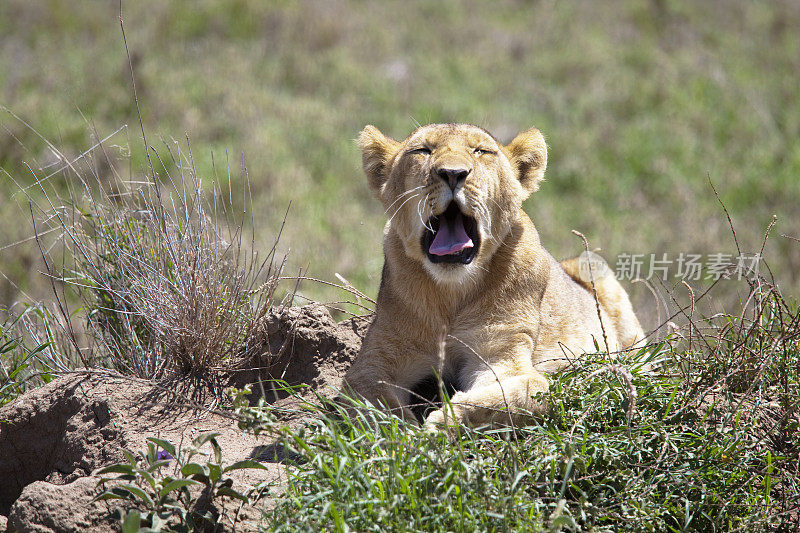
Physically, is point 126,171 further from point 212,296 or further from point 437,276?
point 437,276

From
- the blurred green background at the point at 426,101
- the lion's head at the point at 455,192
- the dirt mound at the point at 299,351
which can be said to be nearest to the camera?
the lion's head at the point at 455,192

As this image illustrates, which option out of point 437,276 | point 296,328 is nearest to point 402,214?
point 437,276

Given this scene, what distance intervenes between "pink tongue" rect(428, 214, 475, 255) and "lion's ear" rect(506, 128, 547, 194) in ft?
1.91

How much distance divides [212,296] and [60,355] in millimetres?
1130

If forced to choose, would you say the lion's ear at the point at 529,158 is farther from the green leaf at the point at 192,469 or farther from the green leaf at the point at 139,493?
the green leaf at the point at 139,493

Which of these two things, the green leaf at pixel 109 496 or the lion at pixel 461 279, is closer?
the green leaf at pixel 109 496

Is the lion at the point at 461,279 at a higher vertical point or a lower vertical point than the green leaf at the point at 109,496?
higher

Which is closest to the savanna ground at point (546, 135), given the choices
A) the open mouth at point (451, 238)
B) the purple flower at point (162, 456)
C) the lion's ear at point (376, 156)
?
the purple flower at point (162, 456)

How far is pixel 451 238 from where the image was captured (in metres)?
4.04

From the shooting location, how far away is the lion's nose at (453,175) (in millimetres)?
3846

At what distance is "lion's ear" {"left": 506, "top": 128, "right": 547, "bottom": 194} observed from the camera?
449cm

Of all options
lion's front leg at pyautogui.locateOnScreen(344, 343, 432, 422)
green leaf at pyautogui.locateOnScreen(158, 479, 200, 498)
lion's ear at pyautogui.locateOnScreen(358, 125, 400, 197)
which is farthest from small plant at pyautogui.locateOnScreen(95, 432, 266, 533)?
lion's ear at pyautogui.locateOnScreen(358, 125, 400, 197)

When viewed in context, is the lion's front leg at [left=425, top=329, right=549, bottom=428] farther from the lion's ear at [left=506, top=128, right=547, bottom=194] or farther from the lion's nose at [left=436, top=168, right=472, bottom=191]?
the lion's ear at [left=506, top=128, right=547, bottom=194]

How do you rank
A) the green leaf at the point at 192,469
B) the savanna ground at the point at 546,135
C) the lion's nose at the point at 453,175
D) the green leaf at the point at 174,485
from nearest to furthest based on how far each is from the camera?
the green leaf at the point at 174,485, the green leaf at the point at 192,469, the savanna ground at the point at 546,135, the lion's nose at the point at 453,175
